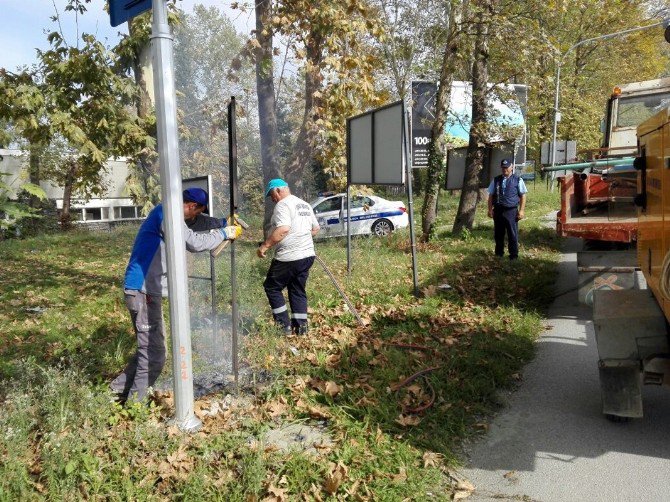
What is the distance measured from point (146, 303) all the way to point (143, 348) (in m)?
0.35

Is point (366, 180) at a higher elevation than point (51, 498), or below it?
higher

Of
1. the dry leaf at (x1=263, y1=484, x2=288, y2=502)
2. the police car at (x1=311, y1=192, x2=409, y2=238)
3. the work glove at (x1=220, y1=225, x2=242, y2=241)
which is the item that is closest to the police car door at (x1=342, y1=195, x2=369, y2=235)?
the police car at (x1=311, y1=192, x2=409, y2=238)

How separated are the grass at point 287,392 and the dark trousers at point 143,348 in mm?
201

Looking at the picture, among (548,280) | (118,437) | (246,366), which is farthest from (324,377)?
(548,280)

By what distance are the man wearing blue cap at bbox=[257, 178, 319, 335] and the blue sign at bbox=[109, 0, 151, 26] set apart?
2636mm

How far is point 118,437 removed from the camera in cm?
374

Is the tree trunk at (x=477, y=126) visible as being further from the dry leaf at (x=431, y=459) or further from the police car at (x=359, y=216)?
the dry leaf at (x=431, y=459)

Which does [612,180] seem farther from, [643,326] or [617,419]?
[617,419]

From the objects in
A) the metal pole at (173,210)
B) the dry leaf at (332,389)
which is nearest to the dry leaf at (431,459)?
the dry leaf at (332,389)

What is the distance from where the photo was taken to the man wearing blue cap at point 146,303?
4.34 metres

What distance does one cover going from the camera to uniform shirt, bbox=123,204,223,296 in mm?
4352

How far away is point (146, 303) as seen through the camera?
4.41m

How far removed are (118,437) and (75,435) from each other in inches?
11.3

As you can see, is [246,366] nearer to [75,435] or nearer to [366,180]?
[75,435]
